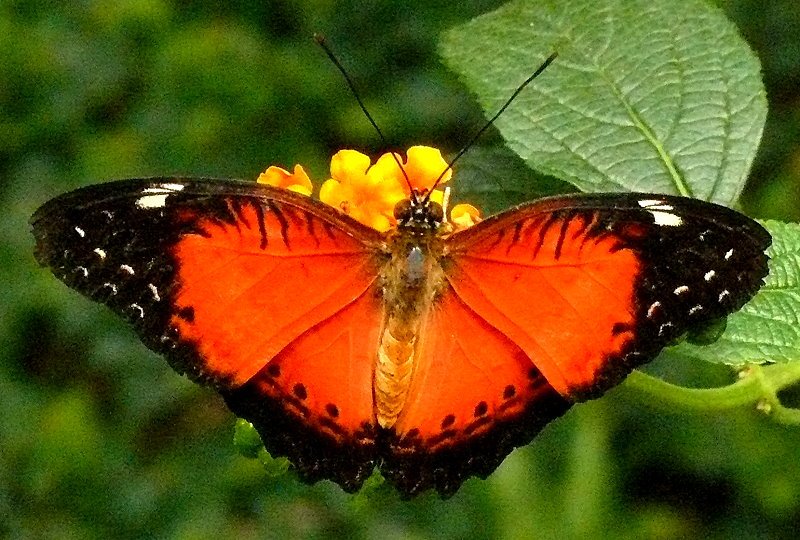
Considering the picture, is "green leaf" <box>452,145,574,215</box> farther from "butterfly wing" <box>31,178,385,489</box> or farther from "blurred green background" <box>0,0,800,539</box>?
"blurred green background" <box>0,0,800,539</box>

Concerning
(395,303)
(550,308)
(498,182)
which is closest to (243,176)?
(498,182)

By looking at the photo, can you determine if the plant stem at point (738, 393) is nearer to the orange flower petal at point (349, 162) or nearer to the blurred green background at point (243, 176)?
the orange flower petal at point (349, 162)

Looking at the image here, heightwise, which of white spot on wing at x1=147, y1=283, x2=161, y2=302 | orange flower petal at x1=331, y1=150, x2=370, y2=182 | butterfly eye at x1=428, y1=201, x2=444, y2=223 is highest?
orange flower petal at x1=331, y1=150, x2=370, y2=182

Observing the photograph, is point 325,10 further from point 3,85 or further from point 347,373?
point 347,373

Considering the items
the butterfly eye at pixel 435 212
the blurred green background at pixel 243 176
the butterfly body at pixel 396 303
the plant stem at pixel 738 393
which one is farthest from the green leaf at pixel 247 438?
the blurred green background at pixel 243 176

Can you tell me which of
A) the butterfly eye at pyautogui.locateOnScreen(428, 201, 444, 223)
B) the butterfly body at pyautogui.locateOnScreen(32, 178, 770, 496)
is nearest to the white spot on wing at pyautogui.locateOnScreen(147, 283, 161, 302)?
the butterfly body at pyautogui.locateOnScreen(32, 178, 770, 496)
